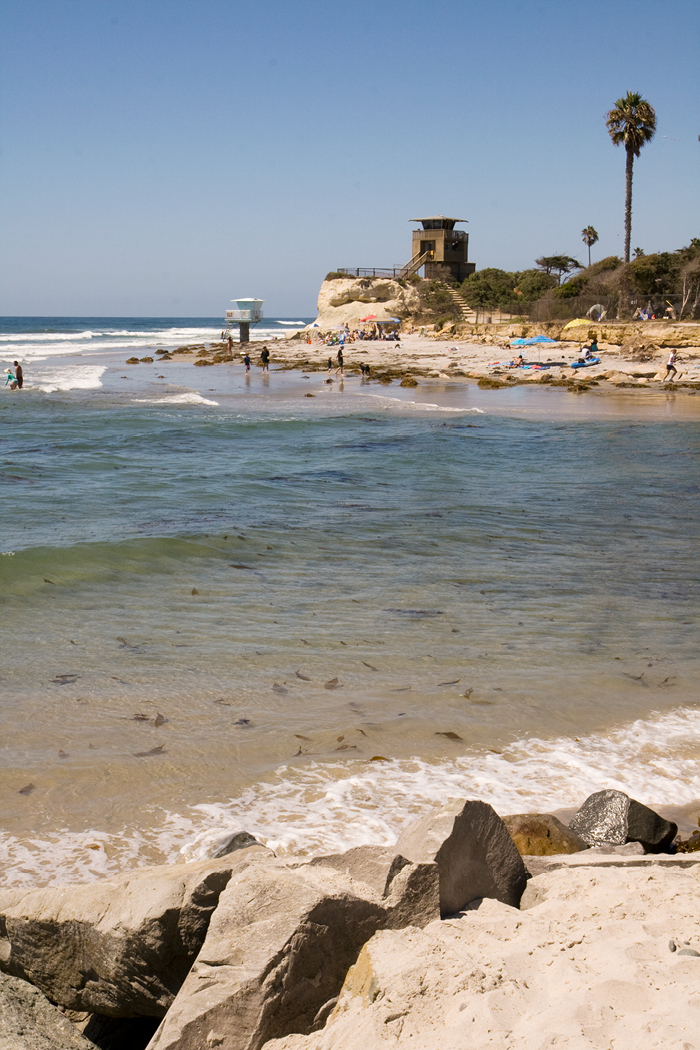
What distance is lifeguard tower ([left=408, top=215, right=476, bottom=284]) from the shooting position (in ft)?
263

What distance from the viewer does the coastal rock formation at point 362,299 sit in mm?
76125

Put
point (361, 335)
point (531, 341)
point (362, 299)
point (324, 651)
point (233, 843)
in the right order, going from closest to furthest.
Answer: point (233, 843) < point (324, 651) < point (531, 341) < point (361, 335) < point (362, 299)

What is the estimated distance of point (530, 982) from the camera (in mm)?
2711

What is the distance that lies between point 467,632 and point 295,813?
369 cm

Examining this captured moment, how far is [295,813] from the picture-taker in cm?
508

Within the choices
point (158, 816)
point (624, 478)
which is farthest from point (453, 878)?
point (624, 478)

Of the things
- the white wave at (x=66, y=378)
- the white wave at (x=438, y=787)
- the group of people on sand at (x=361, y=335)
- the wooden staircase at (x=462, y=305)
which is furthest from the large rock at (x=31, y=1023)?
the wooden staircase at (x=462, y=305)

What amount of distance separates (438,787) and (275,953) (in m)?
2.77

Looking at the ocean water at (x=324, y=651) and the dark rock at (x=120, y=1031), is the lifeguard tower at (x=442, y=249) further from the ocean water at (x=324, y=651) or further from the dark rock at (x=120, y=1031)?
the dark rock at (x=120, y=1031)

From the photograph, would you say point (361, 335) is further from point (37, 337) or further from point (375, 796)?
point (375, 796)

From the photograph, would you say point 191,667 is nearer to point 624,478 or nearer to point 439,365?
point 624,478

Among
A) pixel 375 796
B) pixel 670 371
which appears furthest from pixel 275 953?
pixel 670 371

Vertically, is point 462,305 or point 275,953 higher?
point 462,305

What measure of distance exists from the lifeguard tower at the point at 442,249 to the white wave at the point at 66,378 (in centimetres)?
3909
